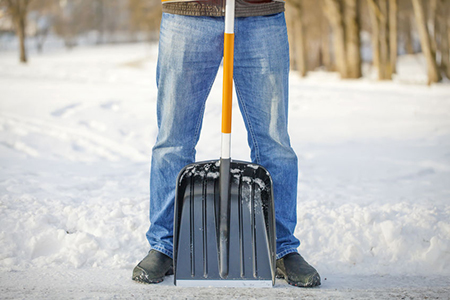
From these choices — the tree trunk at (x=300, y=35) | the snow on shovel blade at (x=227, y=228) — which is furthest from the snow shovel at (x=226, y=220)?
the tree trunk at (x=300, y=35)

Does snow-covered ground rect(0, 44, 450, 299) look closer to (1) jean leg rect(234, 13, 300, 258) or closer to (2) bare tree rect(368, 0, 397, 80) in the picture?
(1) jean leg rect(234, 13, 300, 258)

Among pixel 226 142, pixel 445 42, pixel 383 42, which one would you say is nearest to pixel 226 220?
pixel 226 142

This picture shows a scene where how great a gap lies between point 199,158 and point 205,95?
2164 millimetres

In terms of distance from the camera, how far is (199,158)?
4.10 metres

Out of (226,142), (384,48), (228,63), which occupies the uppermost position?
(384,48)

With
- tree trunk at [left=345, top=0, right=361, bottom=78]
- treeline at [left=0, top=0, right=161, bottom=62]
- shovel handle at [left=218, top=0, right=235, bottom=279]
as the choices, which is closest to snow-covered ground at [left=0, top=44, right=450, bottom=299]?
shovel handle at [left=218, top=0, right=235, bottom=279]

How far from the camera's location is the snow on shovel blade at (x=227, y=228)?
1.69m

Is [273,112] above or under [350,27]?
under

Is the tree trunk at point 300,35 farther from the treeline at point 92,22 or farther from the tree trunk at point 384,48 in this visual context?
the treeline at point 92,22

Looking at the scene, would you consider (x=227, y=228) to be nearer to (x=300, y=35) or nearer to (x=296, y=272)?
(x=296, y=272)

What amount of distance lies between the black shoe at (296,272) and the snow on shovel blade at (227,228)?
0.16 meters

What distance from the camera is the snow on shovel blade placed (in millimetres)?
1691

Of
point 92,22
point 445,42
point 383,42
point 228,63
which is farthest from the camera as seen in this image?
point 92,22

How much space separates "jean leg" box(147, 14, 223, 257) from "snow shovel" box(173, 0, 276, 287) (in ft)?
0.45
